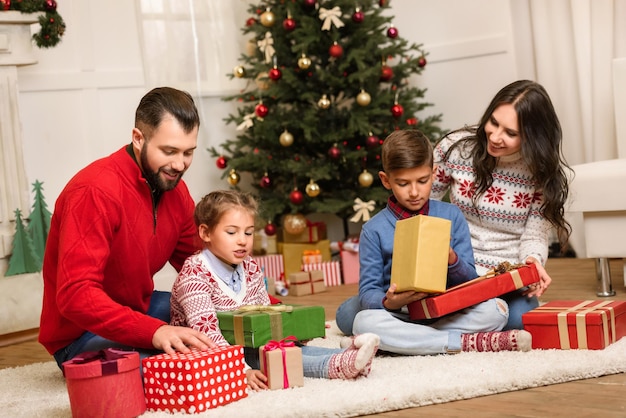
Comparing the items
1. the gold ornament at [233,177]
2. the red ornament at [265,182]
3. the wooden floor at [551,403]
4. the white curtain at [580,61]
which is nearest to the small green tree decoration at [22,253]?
the gold ornament at [233,177]

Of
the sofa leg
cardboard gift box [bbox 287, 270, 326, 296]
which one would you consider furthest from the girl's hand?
cardboard gift box [bbox 287, 270, 326, 296]

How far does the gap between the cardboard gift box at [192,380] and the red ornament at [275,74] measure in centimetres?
258

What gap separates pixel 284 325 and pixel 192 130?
1.82ft

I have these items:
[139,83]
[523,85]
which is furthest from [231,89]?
[523,85]

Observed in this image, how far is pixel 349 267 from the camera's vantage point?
15.2ft

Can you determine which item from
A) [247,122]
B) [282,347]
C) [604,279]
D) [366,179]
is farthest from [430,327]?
[247,122]

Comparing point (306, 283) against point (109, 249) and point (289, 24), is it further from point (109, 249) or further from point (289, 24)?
point (109, 249)

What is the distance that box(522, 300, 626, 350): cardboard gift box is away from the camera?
239cm

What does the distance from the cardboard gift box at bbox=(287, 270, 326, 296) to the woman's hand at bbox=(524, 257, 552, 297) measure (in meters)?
1.77

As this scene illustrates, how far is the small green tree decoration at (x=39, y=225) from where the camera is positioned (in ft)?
12.6

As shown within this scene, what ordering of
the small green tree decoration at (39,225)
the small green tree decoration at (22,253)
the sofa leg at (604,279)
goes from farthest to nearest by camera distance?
1. the small green tree decoration at (39,225)
2. the small green tree decoration at (22,253)
3. the sofa leg at (604,279)

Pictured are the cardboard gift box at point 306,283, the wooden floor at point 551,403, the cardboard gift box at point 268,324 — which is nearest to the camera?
the wooden floor at point 551,403

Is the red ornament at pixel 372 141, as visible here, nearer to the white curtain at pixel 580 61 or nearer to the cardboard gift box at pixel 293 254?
the cardboard gift box at pixel 293 254

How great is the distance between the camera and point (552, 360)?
227cm
